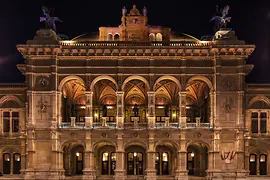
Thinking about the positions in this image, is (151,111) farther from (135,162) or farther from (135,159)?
(135,162)

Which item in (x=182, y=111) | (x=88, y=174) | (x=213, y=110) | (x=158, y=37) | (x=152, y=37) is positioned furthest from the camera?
(x=158, y=37)

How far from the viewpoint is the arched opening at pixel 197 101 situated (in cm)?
7062

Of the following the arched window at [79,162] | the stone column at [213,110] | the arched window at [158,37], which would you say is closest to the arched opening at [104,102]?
the arched window at [79,162]

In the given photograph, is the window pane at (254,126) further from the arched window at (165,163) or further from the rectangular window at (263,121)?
the arched window at (165,163)

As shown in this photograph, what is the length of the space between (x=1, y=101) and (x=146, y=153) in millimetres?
21329

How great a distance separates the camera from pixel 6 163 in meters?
70.1

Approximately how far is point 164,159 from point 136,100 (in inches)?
395

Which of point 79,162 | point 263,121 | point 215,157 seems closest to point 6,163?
point 79,162

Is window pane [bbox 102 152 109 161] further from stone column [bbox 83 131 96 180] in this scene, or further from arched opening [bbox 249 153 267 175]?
arched opening [bbox 249 153 267 175]

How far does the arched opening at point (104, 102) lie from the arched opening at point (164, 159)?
26.7 ft

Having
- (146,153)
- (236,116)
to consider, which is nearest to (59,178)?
(146,153)

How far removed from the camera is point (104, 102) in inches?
2950

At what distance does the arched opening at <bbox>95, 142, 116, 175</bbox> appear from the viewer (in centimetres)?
7031

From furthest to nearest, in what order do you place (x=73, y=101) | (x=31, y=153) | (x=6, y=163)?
(x=73, y=101) → (x=6, y=163) → (x=31, y=153)
